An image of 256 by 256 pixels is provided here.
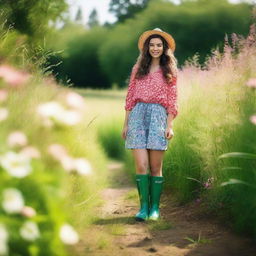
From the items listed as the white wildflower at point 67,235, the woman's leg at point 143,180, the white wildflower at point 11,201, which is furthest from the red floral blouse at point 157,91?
the white wildflower at point 11,201

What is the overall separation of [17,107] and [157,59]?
1827 millimetres

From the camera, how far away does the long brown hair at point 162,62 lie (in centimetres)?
487

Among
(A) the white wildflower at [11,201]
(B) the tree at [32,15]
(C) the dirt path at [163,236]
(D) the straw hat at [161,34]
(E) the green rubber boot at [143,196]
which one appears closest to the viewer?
(A) the white wildflower at [11,201]

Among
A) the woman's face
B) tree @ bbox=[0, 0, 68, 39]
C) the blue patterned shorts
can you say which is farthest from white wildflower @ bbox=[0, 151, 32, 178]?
tree @ bbox=[0, 0, 68, 39]

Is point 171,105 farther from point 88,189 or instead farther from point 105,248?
point 105,248

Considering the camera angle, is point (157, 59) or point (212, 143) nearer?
point (212, 143)

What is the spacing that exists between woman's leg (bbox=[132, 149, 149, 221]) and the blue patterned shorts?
0.27 ft

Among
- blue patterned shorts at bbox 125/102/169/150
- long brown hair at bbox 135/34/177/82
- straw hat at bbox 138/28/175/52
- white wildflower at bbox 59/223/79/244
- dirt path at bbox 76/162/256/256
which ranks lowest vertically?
dirt path at bbox 76/162/256/256

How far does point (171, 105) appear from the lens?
4809mm

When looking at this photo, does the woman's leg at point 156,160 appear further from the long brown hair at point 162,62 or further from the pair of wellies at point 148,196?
the long brown hair at point 162,62

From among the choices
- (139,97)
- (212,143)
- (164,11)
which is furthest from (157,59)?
(164,11)

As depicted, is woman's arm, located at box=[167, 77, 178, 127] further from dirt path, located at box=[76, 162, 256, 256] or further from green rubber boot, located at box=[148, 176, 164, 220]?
dirt path, located at box=[76, 162, 256, 256]

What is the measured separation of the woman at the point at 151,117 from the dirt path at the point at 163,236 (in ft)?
0.86

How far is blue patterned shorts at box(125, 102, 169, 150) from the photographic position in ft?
15.5
